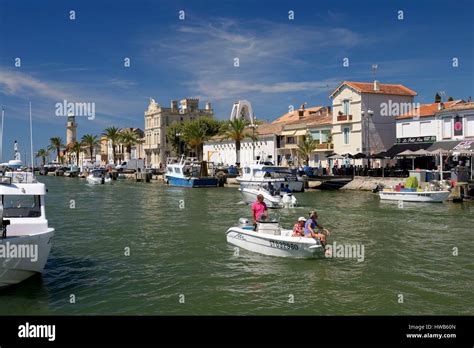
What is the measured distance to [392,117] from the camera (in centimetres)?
7025

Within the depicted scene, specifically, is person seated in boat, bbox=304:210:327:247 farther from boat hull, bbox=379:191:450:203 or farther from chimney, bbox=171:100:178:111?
chimney, bbox=171:100:178:111

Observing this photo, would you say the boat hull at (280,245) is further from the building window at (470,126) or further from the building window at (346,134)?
the building window at (346,134)

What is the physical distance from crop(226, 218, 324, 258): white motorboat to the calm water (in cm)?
38

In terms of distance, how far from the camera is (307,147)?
75375mm

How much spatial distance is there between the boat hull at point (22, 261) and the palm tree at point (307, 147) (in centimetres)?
6153

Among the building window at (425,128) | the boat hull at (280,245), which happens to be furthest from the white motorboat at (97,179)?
the boat hull at (280,245)

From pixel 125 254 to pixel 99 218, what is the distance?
13554 millimetres

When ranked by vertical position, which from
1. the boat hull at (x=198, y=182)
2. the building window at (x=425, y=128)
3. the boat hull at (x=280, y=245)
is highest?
the building window at (x=425, y=128)

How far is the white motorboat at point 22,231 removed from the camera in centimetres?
1484

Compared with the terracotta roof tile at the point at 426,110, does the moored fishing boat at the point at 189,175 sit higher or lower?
lower

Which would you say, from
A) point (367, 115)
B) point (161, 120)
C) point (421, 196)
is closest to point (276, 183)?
point (421, 196)

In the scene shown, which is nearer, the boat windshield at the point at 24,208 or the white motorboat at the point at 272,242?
the boat windshield at the point at 24,208

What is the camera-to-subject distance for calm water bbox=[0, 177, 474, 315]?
1440 centimetres
